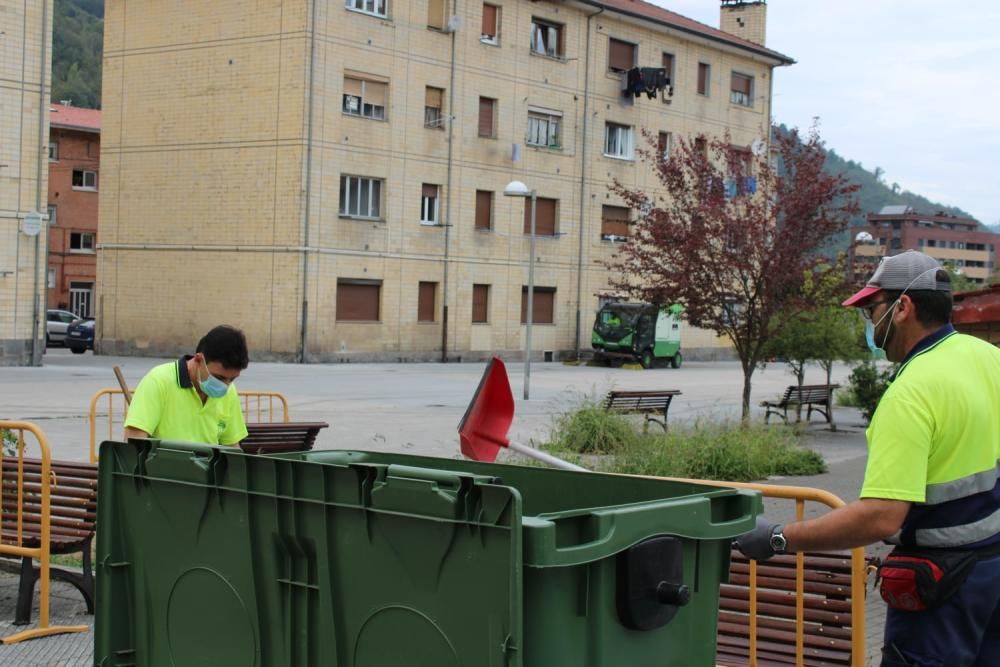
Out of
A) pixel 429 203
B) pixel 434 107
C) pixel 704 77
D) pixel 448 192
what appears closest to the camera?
pixel 434 107

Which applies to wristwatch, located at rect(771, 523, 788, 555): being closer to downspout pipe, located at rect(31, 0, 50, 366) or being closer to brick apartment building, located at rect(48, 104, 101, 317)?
downspout pipe, located at rect(31, 0, 50, 366)

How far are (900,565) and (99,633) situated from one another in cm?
262

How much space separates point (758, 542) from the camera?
398cm

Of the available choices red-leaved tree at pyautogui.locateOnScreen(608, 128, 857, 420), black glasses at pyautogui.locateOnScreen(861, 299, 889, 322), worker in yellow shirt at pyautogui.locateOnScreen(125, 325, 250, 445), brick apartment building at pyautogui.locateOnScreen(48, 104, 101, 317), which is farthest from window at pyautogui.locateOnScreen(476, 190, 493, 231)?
black glasses at pyautogui.locateOnScreen(861, 299, 889, 322)

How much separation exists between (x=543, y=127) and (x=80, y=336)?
1678 centimetres

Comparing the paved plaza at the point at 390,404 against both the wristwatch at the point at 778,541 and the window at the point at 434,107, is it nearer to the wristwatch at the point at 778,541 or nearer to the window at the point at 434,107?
the wristwatch at the point at 778,541

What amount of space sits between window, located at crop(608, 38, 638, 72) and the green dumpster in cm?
4438

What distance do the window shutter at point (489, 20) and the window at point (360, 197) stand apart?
272 inches

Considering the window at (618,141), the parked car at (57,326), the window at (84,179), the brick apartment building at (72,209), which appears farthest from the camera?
the window at (84,179)

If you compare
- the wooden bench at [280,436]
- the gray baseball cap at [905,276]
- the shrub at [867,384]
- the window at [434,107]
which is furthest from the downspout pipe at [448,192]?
the gray baseball cap at [905,276]

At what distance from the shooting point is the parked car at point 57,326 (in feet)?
145

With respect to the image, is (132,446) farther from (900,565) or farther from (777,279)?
(777,279)

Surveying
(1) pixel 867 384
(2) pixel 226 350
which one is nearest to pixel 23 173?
(1) pixel 867 384

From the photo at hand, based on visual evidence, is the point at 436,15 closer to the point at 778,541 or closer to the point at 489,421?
the point at 489,421
